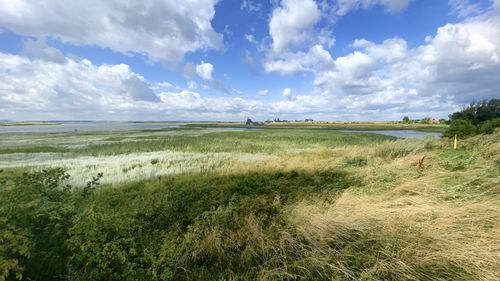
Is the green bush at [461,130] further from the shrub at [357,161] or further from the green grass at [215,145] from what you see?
the shrub at [357,161]

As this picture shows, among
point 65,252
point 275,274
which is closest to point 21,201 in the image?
point 65,252

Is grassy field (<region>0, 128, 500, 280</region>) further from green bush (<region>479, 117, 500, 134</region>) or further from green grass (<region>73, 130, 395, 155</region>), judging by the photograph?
green bush (<region>479, 117, 500, 134</region>)

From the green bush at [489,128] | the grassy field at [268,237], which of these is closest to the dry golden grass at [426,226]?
the grassy field at [268,237]

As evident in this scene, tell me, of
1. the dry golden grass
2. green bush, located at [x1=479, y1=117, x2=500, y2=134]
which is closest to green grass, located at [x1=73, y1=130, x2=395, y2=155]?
green bush, located at [x1=479, y1=117, x2=500, y2=134]

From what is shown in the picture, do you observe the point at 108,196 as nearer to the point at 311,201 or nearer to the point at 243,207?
the point at 243,207

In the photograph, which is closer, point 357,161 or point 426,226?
point 426,226

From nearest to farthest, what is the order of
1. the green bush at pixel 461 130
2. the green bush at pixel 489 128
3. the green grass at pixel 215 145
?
the green bush at pixel 489 128, the green bush at pixel 461 130, the green grass at pixel 215 145

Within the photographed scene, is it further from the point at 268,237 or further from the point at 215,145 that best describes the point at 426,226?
the point at 215,145

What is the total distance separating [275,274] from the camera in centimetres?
475

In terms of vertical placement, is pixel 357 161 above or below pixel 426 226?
below

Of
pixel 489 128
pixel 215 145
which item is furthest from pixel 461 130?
pixel 215 145

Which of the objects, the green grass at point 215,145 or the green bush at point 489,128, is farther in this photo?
the green grass at point 215,145

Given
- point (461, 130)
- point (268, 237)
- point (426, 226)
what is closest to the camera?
point (426, 226)

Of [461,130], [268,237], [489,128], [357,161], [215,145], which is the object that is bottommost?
[215,145]
